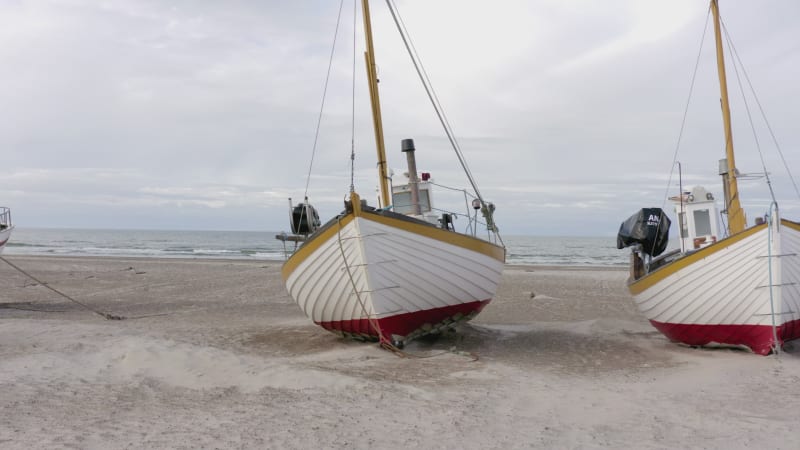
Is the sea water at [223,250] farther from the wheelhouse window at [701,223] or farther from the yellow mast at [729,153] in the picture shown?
the yellow mast at [729,153]

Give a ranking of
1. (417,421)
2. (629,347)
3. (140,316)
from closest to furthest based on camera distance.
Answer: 1. (417,421)
2. (629,347)
3. (140,316)

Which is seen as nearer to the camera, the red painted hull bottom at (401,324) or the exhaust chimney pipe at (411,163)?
the red painted hull bottom at (401,324)

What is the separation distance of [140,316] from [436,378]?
9414 mm

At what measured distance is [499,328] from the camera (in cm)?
1345

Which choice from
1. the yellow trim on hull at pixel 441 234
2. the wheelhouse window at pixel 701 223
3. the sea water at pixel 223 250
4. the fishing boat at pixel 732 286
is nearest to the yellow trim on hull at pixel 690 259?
the fishing boat at pixel 732 286

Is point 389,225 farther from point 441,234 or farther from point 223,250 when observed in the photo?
point 223,250

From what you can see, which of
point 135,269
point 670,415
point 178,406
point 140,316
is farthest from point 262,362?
point 135,269

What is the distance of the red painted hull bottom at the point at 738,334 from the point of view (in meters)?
9.10

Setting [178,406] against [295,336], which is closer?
[178,406]

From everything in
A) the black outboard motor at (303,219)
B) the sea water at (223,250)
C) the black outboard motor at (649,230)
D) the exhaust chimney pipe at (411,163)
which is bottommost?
the sea water at (223,250)

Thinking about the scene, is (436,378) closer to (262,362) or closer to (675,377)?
(262,362)

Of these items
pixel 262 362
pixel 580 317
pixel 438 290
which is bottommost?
pixel 580 317

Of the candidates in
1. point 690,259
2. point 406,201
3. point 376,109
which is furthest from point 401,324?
point 690,259

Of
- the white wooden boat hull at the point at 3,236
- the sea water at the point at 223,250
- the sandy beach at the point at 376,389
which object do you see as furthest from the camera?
the sea water at the point at 223,250
